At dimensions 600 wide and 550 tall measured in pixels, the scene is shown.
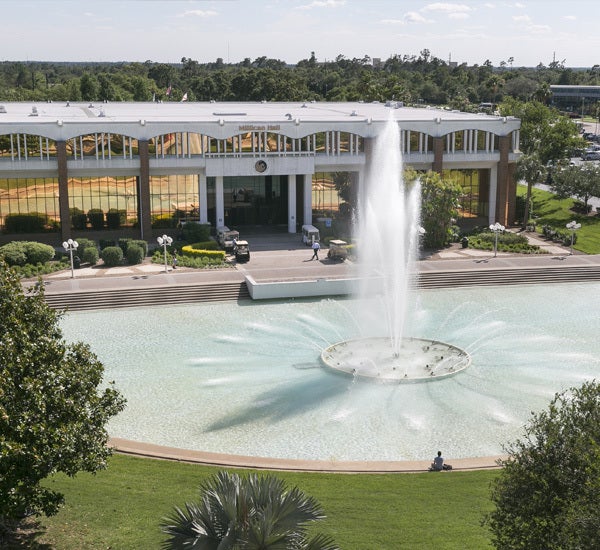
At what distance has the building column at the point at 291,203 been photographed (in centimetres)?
6063

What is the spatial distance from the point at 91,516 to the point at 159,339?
18.0 m

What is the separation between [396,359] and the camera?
35562mm

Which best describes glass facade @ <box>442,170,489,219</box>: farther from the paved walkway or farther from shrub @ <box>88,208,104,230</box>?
shrub @ <box>88,208,104,230</box>

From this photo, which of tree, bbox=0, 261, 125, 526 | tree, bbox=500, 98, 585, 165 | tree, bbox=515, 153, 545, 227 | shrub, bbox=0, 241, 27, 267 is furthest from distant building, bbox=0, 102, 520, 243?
tree, bbox=0, 261, 125, 526

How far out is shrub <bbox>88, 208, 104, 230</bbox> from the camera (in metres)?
58.4

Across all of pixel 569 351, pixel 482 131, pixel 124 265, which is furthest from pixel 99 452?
pixel 482 131

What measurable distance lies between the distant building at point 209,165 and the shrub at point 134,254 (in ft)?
19.1

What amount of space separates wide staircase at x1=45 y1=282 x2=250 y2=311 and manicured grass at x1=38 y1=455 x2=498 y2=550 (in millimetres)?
19699

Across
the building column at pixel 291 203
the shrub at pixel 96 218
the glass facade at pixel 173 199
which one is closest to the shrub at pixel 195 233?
the glass facade at pixel 173 199

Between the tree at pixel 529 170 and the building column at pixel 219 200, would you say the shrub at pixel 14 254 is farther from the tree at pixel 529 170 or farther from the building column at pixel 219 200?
the tree at pixel 529 170

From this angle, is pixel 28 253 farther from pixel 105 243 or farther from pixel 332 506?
pixel 332 506

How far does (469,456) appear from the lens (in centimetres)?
2672

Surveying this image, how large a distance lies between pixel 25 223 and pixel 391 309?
28466 millimetres

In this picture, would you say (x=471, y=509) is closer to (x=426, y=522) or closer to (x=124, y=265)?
(x=426, y=522)
